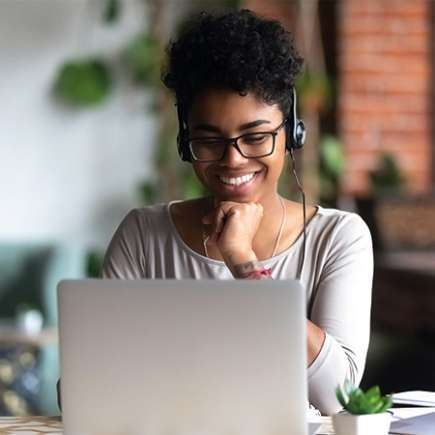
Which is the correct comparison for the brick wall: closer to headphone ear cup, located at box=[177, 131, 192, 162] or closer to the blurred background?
the blurred background

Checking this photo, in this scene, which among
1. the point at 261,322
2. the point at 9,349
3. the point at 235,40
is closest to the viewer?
the point at 261,322

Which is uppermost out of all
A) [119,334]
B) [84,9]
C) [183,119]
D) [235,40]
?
[84,9]

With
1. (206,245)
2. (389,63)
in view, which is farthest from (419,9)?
(206,245)

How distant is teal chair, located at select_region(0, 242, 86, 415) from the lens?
5.25 metres

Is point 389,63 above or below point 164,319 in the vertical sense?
above

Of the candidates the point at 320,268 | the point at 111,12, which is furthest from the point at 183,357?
the point at 111,12

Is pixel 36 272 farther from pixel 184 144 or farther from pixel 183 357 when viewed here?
pixel 183 357

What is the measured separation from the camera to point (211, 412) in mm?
1533

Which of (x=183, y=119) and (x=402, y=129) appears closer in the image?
(x=183, y=119)

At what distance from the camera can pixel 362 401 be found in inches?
64.0

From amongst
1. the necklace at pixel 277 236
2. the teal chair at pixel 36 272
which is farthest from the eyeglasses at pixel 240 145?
the teal chair at pixel 36 272

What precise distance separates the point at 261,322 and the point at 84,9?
4.47 m

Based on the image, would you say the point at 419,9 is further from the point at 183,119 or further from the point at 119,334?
the point at 119,334

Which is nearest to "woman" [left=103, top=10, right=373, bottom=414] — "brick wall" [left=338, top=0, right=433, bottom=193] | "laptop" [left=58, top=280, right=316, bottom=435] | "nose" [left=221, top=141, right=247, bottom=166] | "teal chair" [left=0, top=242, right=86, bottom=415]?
"nose" [left=221, top=141, right=247, bottom=166]
